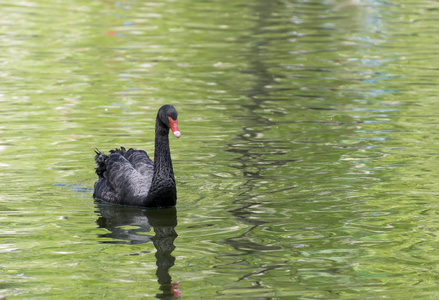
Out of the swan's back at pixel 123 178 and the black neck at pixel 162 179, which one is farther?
the swan's back at pixel 123 178

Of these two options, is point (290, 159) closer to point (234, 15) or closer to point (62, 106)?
point (62, 106)

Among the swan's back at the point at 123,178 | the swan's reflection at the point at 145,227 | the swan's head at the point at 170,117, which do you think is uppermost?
the swan's head at the point at 170,117

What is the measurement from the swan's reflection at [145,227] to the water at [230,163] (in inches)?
1.2

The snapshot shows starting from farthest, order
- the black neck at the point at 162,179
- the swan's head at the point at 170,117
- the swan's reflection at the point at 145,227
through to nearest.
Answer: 1. the black neck at the point at 162,179
2. the swan's head at the point at 170,117
3. the swan's reflection at the point at 145,227

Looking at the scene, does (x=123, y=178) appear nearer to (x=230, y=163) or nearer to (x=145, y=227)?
(x=145, y=227)

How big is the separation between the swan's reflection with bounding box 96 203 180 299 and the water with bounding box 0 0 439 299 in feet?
0.10

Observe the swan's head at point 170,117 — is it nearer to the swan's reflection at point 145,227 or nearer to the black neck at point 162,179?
the black neck at point 162,179

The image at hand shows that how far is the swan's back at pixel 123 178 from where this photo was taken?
389 inches

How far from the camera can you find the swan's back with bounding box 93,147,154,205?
9.88 meters

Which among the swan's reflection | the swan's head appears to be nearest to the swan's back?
the swan's reflection

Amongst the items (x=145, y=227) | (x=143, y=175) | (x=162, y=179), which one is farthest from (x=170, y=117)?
(x=145, y=227)

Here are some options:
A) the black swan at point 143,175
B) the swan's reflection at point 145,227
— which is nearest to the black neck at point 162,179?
the black swan at point 143,175

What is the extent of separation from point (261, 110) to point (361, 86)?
2.85 meters

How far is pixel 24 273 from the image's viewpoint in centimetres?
746
